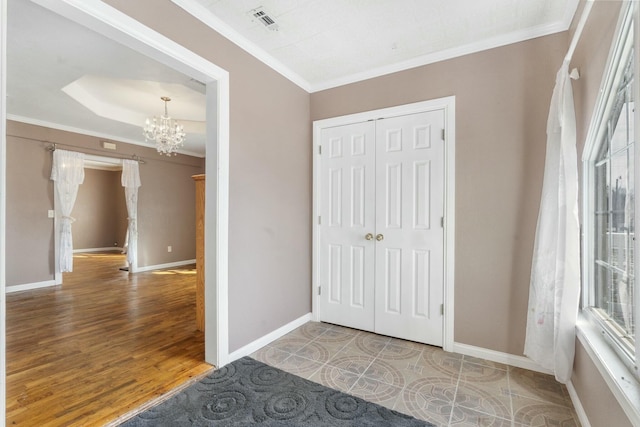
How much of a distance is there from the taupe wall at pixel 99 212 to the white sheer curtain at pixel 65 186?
15.7 feet

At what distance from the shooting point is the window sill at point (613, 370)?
1.04m

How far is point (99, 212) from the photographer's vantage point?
30.7ft

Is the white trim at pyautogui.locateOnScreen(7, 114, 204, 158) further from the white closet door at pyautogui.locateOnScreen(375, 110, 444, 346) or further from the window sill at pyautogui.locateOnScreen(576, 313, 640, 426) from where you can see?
the window sill at pyautogui.locateOnScreen(576, 313, 640, 426)

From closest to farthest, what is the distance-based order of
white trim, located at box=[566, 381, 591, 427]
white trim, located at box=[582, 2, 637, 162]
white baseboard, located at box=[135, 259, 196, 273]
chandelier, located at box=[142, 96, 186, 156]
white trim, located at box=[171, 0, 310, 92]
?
1. white trim, located at box=[582, 2, 637, 162]
2. white trim, located at box=[566, 381, 591, 427]
3. white trim, located at box=[171, 0, 310, 92]
4. chandelier, located at box=[142, 96, 186, 156]
5. white baseboard, located at box=[135, 259, 196, 273]

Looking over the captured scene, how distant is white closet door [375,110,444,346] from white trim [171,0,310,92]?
41.1 inches

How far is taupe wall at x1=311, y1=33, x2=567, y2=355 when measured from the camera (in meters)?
2.23

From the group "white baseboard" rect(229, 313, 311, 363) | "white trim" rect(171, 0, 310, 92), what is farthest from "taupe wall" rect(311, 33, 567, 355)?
"white baseboard" rect(229, 313, 311, 363)

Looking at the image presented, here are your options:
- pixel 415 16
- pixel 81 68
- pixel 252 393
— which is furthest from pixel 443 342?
pixel 81 68

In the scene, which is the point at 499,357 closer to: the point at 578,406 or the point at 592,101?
the point at 578,406

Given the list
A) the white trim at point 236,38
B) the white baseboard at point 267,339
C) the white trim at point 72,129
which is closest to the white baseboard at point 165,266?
the white trim at point 72,129

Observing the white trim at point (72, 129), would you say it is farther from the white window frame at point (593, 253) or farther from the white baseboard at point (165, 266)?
the white window frame at point (593, 253)

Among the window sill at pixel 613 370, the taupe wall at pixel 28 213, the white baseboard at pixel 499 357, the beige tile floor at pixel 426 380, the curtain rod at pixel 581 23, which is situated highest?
the curtain rod at pixel 581 23

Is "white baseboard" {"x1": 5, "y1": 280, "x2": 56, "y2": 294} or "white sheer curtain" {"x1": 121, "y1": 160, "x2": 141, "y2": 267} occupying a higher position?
"white sheer curtain" {"x1": 121, "y1": 160, "x2": 141, "y2": 267}

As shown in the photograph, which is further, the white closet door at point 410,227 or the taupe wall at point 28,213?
the taupe wall at point 28,213
